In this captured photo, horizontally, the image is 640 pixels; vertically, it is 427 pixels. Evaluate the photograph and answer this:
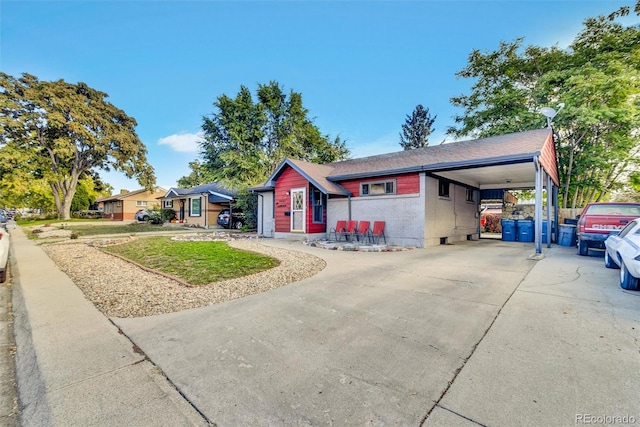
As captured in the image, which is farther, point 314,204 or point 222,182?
point 222,182

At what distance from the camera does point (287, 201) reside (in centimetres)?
1395

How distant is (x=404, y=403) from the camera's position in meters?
1.94

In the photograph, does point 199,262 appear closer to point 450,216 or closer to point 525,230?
point 450,216

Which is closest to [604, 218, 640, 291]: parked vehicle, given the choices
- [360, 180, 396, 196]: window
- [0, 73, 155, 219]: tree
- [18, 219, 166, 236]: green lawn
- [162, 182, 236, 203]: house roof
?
[360, 180, 396, 196]: window

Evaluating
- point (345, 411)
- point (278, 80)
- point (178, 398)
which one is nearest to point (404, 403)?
point (345, 411)

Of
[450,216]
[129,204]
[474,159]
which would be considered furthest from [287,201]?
[129,204]

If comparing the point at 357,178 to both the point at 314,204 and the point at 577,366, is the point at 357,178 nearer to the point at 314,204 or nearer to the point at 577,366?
the point at 314,204

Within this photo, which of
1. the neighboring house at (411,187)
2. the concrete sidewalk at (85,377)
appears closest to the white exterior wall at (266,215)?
the neighboring house at (411,187)

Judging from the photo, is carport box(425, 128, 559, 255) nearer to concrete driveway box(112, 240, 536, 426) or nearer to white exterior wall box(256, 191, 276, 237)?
concrete driveway box(112, 240, 536, 426)

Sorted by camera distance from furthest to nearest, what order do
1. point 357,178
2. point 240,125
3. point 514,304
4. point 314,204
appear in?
point 240,125, point 314,204, point 357,178, point 514,304

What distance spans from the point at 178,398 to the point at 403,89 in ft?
66.9

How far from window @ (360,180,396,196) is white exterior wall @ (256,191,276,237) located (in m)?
5.45

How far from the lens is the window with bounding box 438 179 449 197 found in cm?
1194

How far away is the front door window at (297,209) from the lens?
1322 cm
